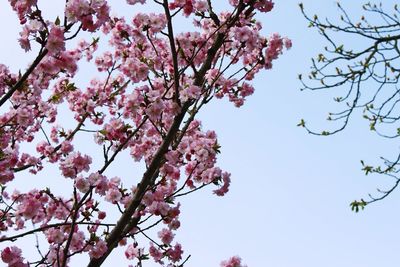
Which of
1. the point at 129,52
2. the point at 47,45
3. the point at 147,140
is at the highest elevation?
the point at 129,52

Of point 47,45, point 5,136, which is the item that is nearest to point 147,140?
point 5,136

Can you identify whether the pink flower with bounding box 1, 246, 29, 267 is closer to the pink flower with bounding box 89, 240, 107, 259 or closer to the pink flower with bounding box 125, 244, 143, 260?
the pink flower with bounding box 89, 240, 107, 259

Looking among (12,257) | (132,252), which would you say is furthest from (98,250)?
(132,252)

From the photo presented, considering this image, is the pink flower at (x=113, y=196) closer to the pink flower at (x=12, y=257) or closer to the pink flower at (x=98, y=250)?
the pink flower at (x=98, y=250)

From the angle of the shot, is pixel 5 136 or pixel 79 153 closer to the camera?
pixel 79 153

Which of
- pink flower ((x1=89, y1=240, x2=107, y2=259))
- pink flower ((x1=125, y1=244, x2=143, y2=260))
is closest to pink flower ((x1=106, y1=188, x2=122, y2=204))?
pink flower ((x1=89, y1=240, x2=107, y2=259))

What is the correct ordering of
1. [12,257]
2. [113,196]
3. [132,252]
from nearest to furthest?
[12,257], [113,196], [132,252]

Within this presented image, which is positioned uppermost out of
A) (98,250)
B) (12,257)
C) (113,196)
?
(113,196)

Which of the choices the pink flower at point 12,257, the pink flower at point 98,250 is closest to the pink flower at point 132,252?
the pink flower at point 98,250

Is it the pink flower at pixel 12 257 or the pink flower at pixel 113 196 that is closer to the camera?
the pink flower at pixel 12 257

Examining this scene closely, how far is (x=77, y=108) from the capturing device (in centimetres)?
757

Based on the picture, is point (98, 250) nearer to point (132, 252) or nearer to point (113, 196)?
point (113, 196)

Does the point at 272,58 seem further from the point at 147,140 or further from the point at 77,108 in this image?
the point at 77,108

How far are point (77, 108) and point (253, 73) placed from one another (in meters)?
2.83
